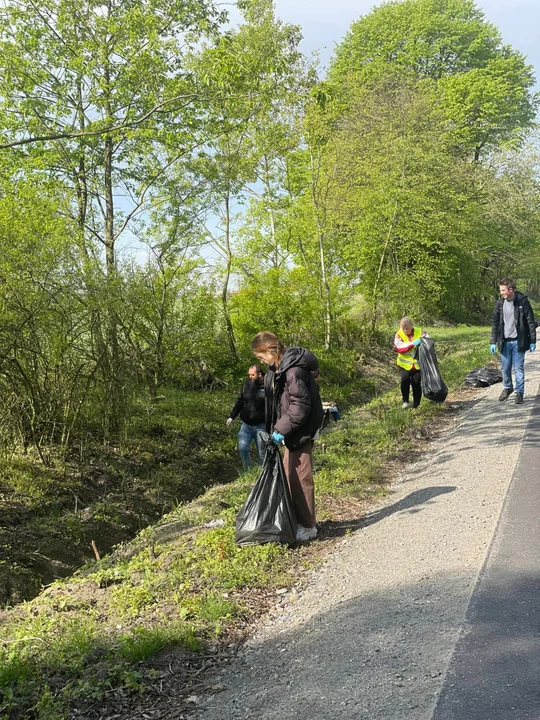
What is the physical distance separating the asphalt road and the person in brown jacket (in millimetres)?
514

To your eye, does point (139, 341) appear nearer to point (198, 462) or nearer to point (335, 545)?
point (198, 462)

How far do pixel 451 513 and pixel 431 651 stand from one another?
239 centimetres

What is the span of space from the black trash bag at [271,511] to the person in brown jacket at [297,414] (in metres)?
0.16

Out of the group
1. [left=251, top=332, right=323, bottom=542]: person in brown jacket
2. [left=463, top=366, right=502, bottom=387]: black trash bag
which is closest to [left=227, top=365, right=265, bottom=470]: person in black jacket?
[left=251, top=332, right=323, bottom=542]: person in brown jacket

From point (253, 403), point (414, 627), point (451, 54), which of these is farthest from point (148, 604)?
point (451, 54)

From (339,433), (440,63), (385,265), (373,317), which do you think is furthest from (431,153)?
(440,63)

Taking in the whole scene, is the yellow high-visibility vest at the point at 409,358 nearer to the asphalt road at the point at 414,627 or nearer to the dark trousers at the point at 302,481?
the asphalt road at the point at 414,627

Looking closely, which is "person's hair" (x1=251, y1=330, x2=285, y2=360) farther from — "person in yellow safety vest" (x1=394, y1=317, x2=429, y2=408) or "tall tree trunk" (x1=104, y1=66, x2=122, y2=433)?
"person in yellow safety vest" (x1=394, y1=317, x2=429, y2=408)

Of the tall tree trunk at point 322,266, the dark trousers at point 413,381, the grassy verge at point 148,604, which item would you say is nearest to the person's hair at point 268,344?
the grassy verge at point 148,604

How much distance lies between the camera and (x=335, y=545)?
17.5ft

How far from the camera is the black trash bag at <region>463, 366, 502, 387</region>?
12.4 m

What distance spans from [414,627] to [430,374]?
7.08m

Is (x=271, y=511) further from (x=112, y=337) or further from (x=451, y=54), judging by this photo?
(x=451, y=54)

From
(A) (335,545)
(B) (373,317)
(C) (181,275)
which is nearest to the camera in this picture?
(A) (335,545)
